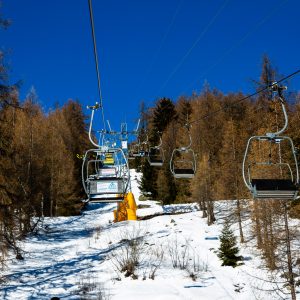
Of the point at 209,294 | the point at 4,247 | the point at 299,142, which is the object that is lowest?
the point at 209,294

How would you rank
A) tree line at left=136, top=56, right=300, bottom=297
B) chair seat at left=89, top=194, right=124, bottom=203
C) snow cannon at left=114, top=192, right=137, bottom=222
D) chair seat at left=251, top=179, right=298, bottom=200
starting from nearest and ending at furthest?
chair seat at left=251, top=179, right=298, bottom=200 < chair seat at left=89, top=194, right=124, bottom=203 < tree line at left=136, top=56, right=300, bottom=297 < snow cannon at left=114, top=192, right=137, bottom=222

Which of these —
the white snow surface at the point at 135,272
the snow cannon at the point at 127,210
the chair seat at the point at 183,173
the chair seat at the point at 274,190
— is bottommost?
the white snow surface at the point at 135,272

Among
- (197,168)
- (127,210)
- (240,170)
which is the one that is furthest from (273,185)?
→ (127,210)

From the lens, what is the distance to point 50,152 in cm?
3841

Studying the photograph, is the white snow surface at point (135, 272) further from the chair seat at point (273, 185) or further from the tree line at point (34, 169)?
the chair seat at point (273, 185)

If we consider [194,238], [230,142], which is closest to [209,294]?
[194,238]

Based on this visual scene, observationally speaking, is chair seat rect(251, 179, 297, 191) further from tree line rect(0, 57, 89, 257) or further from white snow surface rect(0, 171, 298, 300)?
tree line rect(0, 57, 89, 257)

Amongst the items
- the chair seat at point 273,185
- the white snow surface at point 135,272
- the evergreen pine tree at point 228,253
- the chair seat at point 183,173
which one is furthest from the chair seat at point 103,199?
the evergreen pine tree at point 228,253

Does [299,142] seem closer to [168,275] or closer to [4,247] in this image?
[168,275]

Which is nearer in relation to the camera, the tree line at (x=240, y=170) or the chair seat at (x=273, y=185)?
the chair seat at (x=273, y=185)

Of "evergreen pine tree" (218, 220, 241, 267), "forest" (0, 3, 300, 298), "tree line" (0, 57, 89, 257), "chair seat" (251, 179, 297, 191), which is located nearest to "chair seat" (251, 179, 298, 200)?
"chair seat" (251, 179, 297, 191)

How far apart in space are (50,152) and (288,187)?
32.9 m

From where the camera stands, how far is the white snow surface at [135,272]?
15266 mm

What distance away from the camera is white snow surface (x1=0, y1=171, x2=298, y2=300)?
15266 mm
